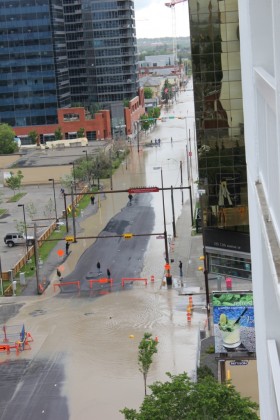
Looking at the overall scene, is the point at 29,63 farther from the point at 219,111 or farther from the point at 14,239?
the point at 219,111

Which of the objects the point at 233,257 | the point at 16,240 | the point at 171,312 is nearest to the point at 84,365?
the point at 171,312

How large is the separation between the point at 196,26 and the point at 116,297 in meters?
9.39

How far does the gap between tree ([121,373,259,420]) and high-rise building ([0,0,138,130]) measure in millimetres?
71367

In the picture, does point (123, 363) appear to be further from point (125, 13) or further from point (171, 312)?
point (125, 13)

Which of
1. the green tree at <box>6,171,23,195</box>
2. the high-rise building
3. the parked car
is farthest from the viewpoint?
the high-rise building

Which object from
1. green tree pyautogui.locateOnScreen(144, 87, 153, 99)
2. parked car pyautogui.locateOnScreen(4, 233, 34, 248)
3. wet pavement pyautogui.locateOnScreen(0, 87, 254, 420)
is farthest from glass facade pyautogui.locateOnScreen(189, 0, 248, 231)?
green tree pyautogui.locateOnScreen(144, 87, 153, 99)

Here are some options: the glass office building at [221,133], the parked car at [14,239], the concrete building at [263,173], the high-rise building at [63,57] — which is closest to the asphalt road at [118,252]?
the parked car at [14,239]

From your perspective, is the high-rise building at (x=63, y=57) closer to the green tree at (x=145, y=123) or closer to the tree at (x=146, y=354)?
the green tree at (x=145, y=123)

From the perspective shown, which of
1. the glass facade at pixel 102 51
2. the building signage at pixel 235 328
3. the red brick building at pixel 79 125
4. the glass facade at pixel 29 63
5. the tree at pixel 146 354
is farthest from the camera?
the glass facade at pixel 102 51

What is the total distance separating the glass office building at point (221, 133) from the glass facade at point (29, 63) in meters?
57.6

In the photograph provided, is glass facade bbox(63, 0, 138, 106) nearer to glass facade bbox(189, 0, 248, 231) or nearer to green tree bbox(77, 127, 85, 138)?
green tree bbox(77, 127, 85, 138)

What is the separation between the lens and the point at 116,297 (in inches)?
1179

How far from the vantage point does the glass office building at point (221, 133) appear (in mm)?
27250

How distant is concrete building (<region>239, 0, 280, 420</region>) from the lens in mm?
3787
